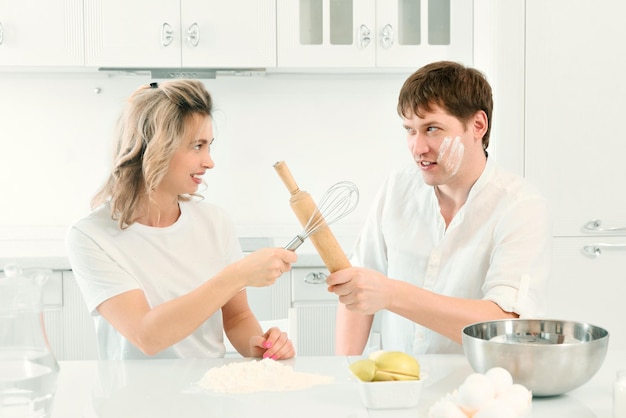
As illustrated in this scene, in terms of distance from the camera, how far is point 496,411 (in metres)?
→ 1.17

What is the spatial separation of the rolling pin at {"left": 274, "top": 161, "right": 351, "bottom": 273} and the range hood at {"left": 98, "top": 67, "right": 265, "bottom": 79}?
6.07 ft

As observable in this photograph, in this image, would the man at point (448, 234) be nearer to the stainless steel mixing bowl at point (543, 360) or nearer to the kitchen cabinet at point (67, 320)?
the stainless steel mixing bowl at point (543, 360)

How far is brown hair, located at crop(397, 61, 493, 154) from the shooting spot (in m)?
1.94

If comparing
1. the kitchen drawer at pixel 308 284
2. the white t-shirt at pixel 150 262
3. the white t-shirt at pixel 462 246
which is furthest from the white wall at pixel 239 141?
the white t-shirt at pixel 150 262

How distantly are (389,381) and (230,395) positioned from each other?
28 cm

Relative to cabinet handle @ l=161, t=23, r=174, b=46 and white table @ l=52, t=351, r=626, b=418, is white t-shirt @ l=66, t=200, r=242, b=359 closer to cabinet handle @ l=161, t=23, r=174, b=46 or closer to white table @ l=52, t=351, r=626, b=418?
white table @ l=52, t=351, r=626, b=418

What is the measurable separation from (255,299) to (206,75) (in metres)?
0.94

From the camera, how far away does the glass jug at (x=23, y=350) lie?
1.24 meters

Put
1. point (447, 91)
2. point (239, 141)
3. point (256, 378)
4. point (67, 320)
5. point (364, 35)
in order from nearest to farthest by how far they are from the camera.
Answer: point (256, 378), point (447, 91), point (67, 320), point (364, 35), point (239, 141)

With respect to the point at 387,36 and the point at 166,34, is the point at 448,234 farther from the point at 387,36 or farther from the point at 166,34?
the point at 166,34

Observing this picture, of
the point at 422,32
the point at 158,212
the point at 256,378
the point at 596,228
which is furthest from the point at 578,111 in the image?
the point at 256,378

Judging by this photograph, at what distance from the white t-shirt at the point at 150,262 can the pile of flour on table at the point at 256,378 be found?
0.36m

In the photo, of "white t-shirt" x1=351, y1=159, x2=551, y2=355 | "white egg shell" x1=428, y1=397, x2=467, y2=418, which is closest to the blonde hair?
"white t-shirt" x1=351, y1=159, x2=551, y2=355

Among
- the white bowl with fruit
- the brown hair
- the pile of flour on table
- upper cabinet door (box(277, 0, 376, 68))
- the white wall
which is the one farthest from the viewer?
the white wall
